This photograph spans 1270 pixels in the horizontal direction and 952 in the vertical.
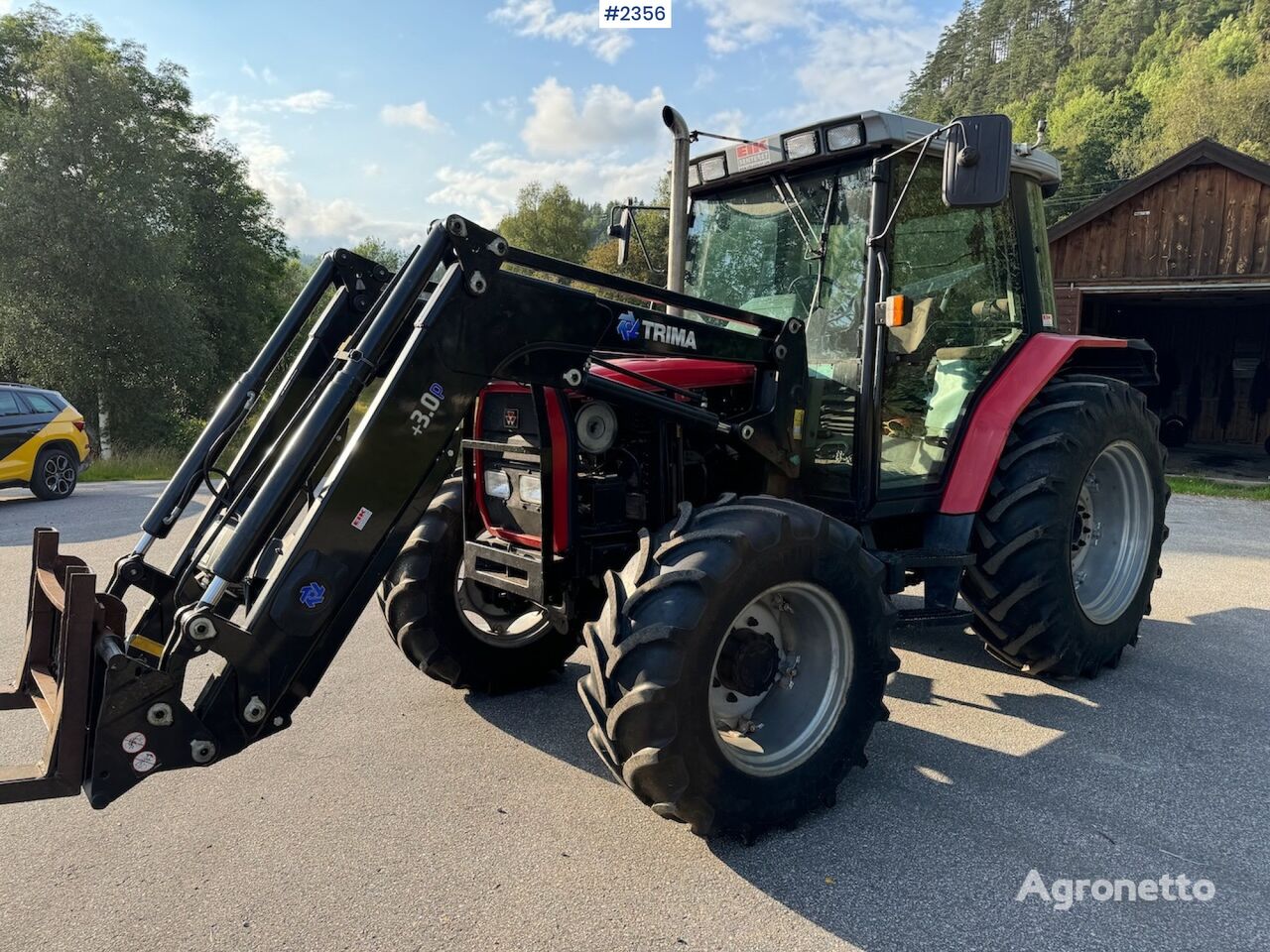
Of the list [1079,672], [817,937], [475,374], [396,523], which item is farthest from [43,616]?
[1079,672]

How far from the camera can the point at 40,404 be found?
34.8 feet

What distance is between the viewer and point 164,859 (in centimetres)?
258

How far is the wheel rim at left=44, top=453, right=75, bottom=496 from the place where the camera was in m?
10.4

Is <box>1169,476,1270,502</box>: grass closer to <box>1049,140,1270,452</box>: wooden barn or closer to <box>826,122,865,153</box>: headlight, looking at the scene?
<box>1049,140,1270,452</box>: wooden barn

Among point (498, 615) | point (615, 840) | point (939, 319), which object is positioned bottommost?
point (615, 840)

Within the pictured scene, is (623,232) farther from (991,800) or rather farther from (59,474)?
(59,474)

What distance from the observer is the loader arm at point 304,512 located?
2203 millimetres

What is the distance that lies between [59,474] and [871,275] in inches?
428

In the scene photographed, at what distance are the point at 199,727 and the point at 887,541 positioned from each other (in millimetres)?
3033

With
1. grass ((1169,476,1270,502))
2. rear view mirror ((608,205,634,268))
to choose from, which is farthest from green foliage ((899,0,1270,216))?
rear view mirror ((608,205,634,268))

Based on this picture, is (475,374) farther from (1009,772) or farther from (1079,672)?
(1079,672)

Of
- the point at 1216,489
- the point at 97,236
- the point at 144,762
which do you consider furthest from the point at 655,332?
the point at 97,236

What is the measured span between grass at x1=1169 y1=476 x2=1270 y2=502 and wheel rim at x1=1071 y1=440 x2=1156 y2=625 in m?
7.70

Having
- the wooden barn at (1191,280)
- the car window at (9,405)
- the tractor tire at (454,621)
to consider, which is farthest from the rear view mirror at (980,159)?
the wooden barn at (1191,280)
